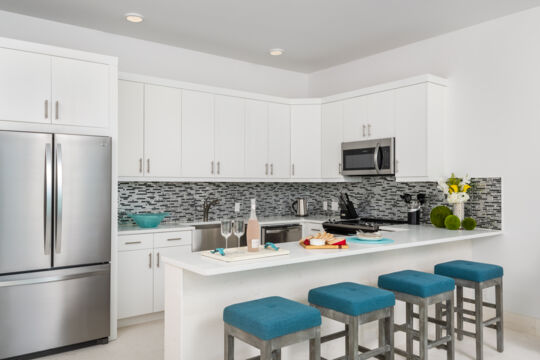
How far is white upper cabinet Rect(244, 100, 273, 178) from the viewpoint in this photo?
489cm

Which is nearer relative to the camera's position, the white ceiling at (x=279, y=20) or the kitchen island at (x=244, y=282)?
the kitchen island at (x=244, y=282)

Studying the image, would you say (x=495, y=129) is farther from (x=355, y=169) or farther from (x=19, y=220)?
(x=19, y=220)

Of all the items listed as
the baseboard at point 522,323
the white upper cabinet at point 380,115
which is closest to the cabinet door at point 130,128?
the white upper cabinet at point 380,115

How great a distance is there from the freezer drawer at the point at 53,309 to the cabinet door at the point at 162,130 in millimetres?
1228

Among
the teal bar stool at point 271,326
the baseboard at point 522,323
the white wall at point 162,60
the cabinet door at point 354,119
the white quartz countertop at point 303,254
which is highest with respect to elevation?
the white wall at point 162,60

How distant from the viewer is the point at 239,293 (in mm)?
2514

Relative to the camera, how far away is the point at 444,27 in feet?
13.4

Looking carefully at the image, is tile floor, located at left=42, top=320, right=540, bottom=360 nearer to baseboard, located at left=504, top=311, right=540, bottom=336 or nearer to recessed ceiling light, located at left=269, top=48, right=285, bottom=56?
baseboard, located at left=504, top=311, right=540, bottom=336

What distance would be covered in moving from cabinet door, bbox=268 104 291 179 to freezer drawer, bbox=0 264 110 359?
7.76ft

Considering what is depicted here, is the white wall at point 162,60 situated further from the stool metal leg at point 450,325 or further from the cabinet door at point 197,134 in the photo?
the stool metal leg at point 450,325

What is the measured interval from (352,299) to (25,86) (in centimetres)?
282

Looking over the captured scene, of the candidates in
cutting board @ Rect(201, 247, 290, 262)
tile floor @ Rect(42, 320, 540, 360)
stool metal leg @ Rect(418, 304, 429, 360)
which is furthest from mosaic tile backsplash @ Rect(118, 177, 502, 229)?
cutting board @ Rect(201, 247, 290, 262)

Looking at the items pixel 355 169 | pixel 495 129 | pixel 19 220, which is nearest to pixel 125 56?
pixel 19 220

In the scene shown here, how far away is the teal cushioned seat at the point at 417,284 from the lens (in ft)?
8.57
